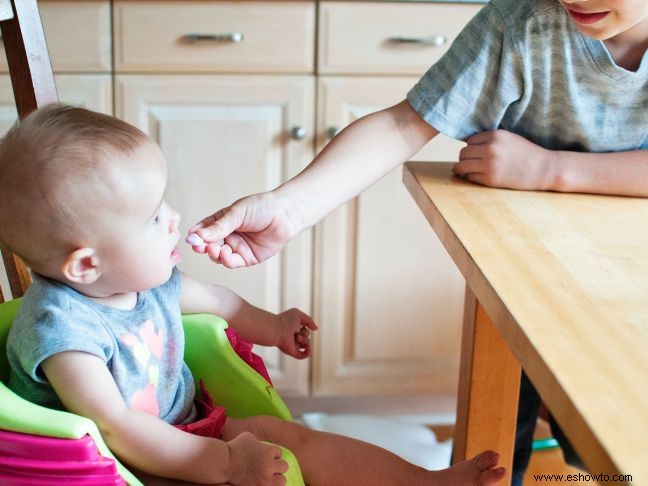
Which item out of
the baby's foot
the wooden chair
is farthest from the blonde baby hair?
the baby's foot

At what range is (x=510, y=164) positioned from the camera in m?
0.99

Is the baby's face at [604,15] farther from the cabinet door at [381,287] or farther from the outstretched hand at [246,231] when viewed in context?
the cabinet door at [381,287]

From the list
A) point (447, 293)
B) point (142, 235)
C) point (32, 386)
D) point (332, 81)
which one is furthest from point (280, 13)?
point (32, 386)

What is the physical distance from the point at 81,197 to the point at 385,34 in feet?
3.52

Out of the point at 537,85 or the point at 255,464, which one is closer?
the point at 255,464

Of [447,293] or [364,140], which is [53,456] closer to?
[364,140]

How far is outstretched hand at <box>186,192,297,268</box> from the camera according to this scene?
939 mm

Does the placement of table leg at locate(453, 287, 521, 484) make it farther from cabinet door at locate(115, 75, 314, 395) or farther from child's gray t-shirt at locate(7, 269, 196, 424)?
cabinet door at locate(115, 75, 314, 395)

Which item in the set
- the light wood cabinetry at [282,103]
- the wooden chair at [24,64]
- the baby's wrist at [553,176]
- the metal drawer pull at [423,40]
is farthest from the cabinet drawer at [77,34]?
the baby's wrist at [553,176]

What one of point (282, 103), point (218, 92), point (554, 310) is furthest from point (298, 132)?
point (554, 310)

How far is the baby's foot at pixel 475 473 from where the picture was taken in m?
0.92

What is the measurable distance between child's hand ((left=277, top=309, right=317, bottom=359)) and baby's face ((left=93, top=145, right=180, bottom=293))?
0.22 m

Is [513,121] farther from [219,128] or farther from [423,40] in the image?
[219,128]

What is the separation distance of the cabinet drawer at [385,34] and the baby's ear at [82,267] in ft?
3.33
